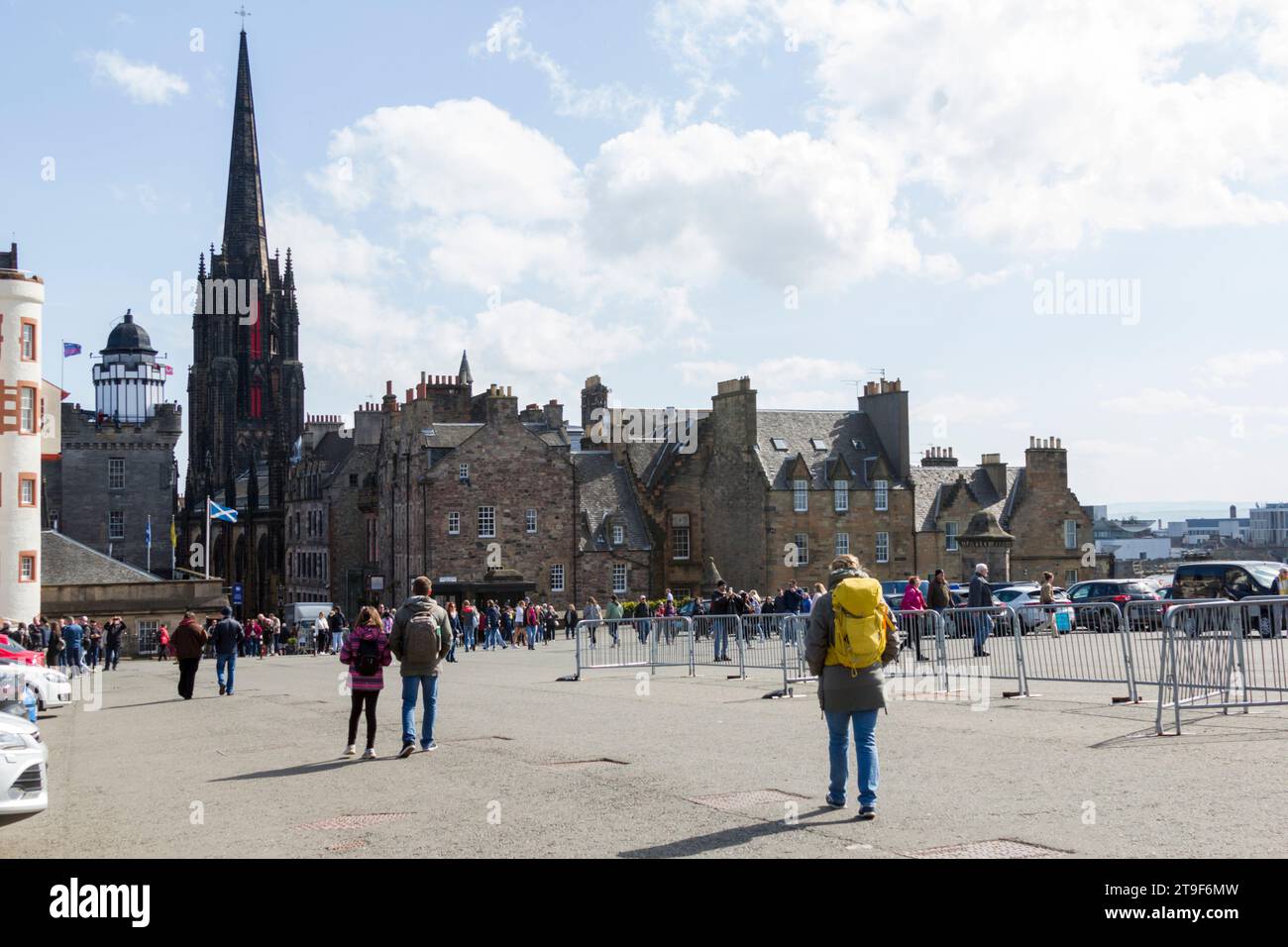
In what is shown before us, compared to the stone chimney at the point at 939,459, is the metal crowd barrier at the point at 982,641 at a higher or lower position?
lower

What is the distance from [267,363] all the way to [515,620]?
76.8 metres

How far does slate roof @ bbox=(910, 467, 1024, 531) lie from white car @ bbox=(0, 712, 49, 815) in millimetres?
57992

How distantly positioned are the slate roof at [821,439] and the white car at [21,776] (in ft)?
175

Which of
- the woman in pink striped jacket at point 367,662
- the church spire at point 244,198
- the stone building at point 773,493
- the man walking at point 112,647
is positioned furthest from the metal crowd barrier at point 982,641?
the church spire at point 244,198

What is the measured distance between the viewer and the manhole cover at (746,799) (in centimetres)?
1036

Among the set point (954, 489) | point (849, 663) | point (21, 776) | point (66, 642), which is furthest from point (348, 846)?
point (954, 489)

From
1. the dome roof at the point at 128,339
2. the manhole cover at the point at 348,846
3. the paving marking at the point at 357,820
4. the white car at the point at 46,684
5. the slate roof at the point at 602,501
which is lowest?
the white car at the point at 46,684

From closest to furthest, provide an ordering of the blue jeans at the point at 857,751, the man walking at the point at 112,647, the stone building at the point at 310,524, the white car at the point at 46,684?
the blue jeans at the point at 857,751 < the white car at the point at 46,684 < the man walking at the point at 112,647 < the stone building at the point at 310,524

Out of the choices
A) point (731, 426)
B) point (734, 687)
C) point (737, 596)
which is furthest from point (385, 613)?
point (734, 687)

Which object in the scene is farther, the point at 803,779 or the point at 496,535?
the point at 496,535

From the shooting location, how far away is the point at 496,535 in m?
59.6

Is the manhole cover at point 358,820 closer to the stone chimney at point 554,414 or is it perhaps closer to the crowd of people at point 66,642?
the crowd of people at point 66,642

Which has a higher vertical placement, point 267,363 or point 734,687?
point 267,363
